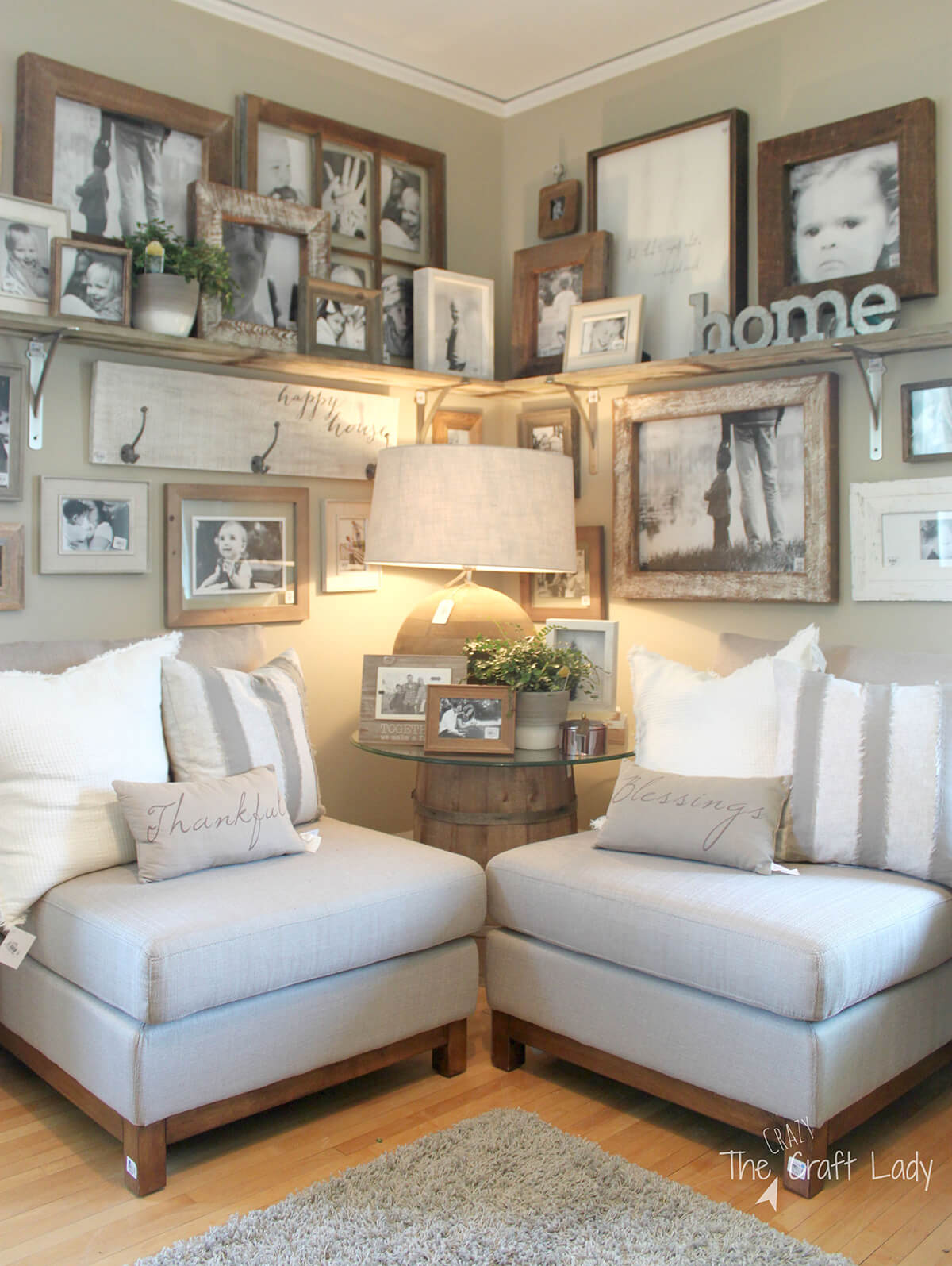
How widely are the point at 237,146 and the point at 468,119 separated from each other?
2.92 feet

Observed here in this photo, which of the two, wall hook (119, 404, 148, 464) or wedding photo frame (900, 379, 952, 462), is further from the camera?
wall hook (119, 404, 148, 464)

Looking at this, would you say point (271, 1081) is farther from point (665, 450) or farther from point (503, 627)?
point (665, 450)

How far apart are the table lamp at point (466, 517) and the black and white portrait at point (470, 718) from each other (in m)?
0.27

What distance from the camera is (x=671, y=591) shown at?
3232 mm

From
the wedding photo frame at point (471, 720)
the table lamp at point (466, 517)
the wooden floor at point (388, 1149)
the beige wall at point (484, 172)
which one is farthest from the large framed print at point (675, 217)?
the wooden floor at point (388, 1149)

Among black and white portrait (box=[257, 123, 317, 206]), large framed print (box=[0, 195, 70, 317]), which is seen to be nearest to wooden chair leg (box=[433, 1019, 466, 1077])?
large framed print (box=[0, 195, 70, 317])

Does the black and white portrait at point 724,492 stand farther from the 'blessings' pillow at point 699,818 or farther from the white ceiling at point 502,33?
the white ceiling at point 502,33

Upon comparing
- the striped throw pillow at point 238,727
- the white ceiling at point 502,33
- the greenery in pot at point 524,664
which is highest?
the white ceiling at point 502,33

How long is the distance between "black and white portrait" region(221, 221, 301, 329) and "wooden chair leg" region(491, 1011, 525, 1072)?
183 centimetres

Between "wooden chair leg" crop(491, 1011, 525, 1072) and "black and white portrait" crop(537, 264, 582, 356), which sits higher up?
"black and white portrait" crop(537, 264, 582, 356)

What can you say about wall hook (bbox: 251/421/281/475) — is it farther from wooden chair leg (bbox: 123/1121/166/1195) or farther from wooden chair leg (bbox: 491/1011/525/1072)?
→ wooden chair leg (bbox: 123/1121/166/1195)

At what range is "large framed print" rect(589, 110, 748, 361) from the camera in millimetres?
3088

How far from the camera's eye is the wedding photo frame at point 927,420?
269 centimetres

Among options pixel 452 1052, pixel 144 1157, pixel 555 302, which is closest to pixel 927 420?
pixel 555 302
